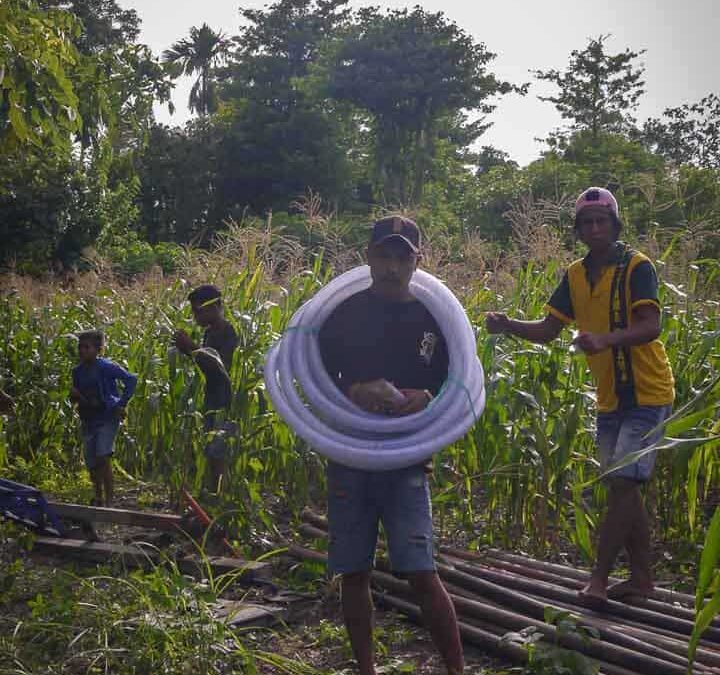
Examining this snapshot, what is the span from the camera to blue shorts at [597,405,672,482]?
14.2 feet

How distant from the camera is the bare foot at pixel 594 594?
431 cm

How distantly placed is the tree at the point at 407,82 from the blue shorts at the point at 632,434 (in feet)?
94.0

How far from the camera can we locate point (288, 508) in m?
7.04

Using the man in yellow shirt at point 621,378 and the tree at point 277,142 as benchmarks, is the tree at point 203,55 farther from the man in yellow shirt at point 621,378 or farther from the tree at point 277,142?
the man in yellow shirt at point 621,378

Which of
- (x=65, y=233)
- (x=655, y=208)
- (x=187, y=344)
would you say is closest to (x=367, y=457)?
(x=187, y=344)

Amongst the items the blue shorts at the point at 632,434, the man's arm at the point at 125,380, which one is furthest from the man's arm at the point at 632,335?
the man's arm at the point at 125,380

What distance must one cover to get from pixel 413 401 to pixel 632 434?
117 centimetres

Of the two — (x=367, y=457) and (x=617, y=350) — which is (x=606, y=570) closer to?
(x=617, y=350)

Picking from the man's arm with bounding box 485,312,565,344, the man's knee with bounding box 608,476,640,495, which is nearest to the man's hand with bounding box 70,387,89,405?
the man's arm with bounding box 485,312,565,344

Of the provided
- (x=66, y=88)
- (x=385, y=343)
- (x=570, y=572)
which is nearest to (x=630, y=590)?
(x=570, y=572)

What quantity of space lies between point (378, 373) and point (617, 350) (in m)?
1.26

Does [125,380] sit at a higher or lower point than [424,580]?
higher

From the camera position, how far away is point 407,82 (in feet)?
109

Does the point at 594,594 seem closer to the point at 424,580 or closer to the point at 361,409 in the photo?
the point at 424,580
